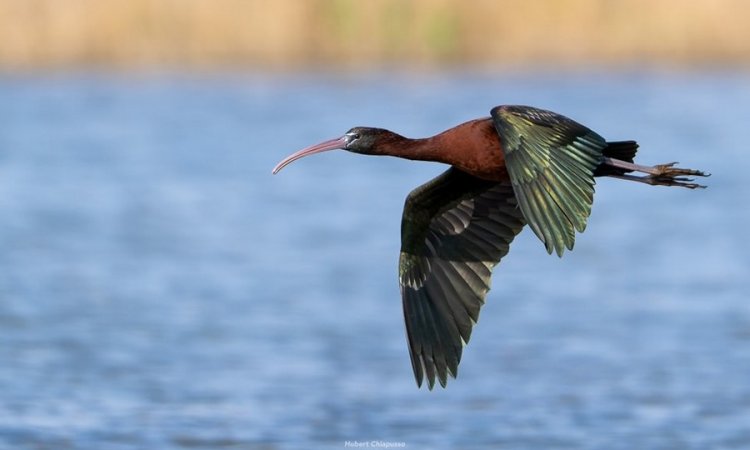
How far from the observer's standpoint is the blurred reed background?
26562 mm

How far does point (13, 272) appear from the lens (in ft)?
55.1

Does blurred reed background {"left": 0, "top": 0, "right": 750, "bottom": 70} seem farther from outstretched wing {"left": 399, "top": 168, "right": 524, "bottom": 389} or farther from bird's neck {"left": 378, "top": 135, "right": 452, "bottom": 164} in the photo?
bird's neck {"left": 378, "top": 135, "right": 452, "bottom": 164}

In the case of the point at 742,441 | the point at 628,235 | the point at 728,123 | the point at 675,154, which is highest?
the point at 728,123

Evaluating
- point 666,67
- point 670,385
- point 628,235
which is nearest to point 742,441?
point 670,385

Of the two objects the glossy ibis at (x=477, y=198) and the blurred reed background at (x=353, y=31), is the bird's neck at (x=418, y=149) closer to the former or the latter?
the glossy ibis at (x=477, y=198)

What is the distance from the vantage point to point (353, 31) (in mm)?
28016

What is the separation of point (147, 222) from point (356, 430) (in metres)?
8.58

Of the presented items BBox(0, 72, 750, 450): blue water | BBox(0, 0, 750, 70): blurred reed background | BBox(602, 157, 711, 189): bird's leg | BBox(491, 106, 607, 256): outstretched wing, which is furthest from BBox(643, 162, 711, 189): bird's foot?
BBox(0, 0, 750, 70): blurred reed background

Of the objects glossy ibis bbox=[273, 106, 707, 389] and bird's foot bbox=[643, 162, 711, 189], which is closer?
glossy ibis bbox=[273, 106, 707, 389]

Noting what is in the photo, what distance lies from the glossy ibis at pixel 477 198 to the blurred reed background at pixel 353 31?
58.0ft

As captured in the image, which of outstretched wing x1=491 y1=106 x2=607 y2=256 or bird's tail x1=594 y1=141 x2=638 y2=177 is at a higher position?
bird's tail x1=594 y1=141 x2=638 y2=177

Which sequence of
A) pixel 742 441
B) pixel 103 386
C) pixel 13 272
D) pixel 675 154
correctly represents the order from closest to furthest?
pixel 742 441, pixel 103 386, pixel 13 272, pixel 675 154

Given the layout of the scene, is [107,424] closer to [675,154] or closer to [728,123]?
[675,154]

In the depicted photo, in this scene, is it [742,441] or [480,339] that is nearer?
[742,441]
